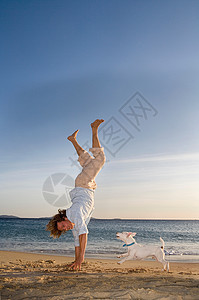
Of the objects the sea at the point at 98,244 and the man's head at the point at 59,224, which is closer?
the man's head at the point at 59,224

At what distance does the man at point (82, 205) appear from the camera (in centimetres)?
484

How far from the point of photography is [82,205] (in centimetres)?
504

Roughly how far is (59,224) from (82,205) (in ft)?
1.80

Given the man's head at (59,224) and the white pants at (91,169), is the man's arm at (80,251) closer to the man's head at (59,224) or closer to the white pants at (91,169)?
the man's head at (59,224)

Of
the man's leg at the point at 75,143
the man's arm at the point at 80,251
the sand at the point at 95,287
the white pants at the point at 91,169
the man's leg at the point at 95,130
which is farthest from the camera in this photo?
the man's leg at the point at 75,143

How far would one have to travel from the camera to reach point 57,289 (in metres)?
3.28

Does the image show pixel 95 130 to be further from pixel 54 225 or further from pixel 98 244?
pixel 98 244

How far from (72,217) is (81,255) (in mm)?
696

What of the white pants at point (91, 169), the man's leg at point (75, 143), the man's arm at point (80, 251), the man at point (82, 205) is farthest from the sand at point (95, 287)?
the man's leg at point (75, 143)

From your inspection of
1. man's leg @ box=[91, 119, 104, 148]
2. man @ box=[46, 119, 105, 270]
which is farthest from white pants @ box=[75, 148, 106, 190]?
man's leg @ box=[91, 119, 104, 148]

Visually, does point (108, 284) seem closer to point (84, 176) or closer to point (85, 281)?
point (85, 281)

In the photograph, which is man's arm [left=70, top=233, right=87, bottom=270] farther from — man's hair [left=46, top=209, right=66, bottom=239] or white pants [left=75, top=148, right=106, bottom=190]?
white pants [left=75, top=148, right=106, bottom=190]

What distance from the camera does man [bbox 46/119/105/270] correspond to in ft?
15.9

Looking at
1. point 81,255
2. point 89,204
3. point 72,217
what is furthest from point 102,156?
point 81,255
